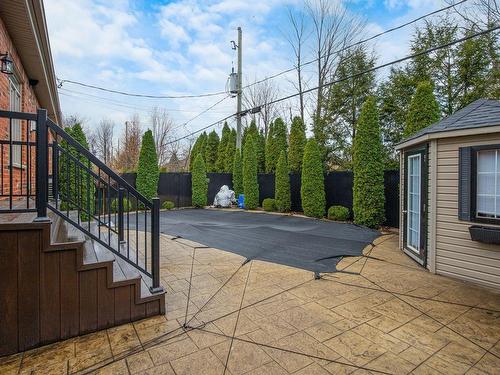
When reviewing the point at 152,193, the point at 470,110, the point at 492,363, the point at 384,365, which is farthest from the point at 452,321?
the point at 152,193

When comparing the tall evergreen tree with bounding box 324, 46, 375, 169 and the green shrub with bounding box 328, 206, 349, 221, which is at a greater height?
the tall evergreen tree with bounding box 324, 46, 375, 169

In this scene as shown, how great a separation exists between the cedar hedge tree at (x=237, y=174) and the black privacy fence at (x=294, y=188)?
811 millimetres

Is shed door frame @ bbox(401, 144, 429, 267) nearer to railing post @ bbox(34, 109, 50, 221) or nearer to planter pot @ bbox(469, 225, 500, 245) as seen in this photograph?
planter pot @ bbox(469, 225, 500, 245)

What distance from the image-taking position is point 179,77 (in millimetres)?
13617

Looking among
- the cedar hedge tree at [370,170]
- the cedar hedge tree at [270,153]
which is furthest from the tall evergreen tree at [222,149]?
the cedar hedge tree at [370,170]

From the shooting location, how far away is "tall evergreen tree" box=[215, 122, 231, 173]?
52.9 ft

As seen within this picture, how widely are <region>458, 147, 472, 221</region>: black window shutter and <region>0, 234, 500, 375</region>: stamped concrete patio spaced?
918mm

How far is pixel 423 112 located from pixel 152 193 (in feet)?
32.1

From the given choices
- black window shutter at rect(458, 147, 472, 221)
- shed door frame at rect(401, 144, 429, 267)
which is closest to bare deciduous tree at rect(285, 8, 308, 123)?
shed door frame at rect(401, 144, 429, 267)

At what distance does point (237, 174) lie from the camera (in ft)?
42.4

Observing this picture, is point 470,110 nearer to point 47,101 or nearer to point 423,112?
point 423,112

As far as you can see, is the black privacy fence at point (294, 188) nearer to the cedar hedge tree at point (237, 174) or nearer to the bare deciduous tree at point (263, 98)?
the cedar hedge tree at point (237, 174)

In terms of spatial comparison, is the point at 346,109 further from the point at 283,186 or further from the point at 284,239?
the point at 284,239

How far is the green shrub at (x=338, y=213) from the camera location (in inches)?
339
